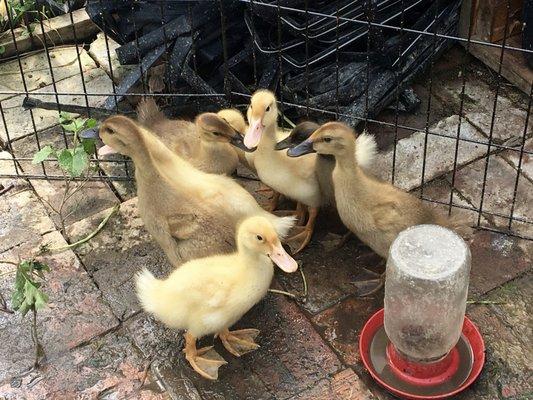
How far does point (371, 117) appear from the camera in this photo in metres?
4.61

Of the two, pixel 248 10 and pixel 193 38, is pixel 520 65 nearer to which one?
pixel 248 10

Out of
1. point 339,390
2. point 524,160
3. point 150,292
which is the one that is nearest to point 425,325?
point 339,390

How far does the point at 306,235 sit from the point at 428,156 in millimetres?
897

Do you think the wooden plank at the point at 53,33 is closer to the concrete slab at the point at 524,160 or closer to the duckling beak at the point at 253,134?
the duckling beak at the point at 253,134

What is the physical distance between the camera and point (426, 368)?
3371 mm

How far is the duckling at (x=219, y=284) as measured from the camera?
10.7 feet

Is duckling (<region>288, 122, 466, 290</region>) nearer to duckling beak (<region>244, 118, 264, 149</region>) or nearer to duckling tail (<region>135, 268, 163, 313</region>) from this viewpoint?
duckling beak (<region>244, 118, 264, 149</region>)

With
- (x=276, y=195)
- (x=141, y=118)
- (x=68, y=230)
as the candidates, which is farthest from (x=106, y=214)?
(x=276, y=195)

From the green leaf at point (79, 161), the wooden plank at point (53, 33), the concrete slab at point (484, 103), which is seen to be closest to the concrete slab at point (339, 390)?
the green leaf at point (79, 161)

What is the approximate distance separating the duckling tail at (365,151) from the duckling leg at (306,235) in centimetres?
32

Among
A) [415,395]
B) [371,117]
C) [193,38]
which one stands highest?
[193,38]

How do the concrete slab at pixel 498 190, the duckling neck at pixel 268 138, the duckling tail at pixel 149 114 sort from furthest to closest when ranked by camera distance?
the duckling tail at pixel 149 114 → the concrete slab at pixel 498 190 → the duckling neck at pixel 268 138

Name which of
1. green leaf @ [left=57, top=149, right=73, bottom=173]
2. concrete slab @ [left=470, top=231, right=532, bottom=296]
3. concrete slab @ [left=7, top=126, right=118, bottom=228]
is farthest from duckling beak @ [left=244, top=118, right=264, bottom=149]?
concrete slab @ [left=470, top=231, right=532, bottom=296]

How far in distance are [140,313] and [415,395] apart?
50.2 inches
